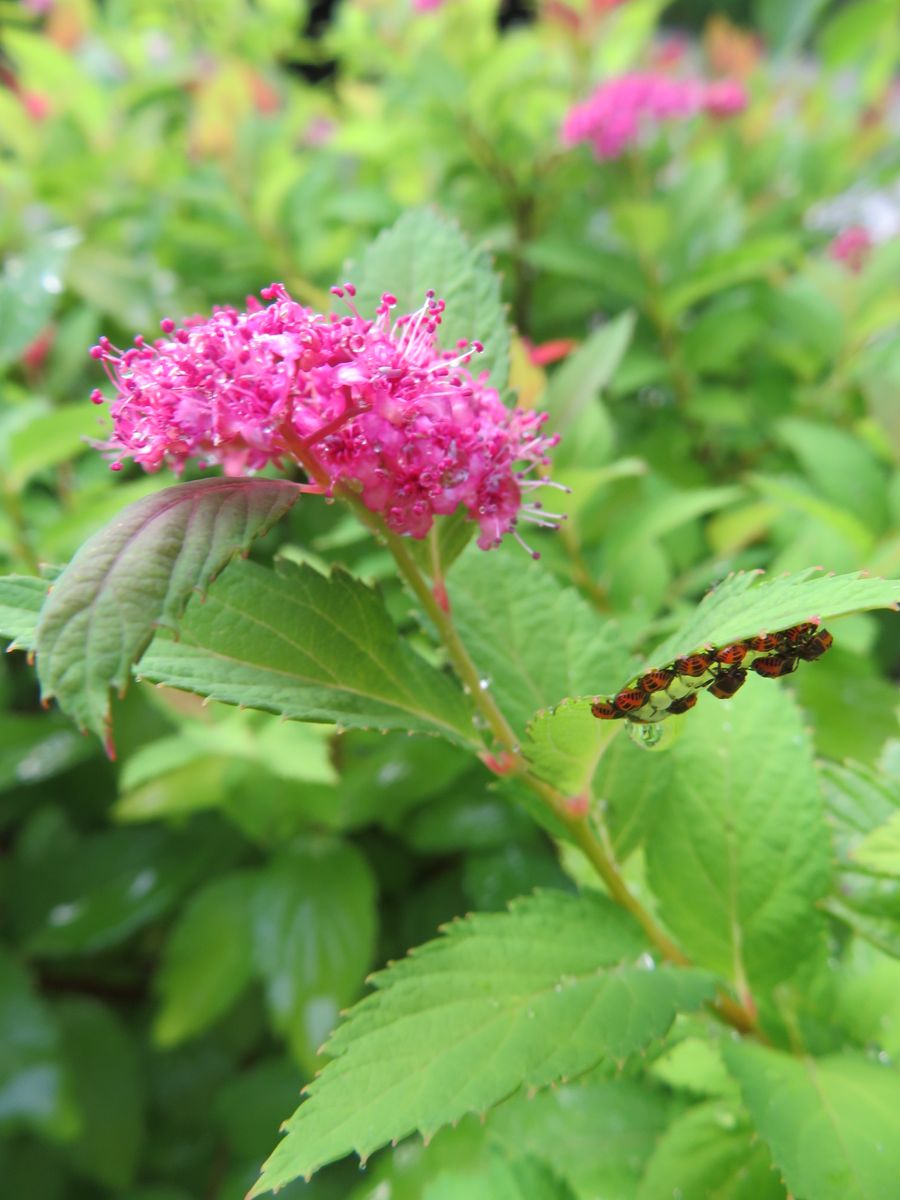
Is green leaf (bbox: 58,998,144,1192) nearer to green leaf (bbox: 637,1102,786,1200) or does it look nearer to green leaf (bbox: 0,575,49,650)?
green leaf (bbox: 637,1102,786,1200)

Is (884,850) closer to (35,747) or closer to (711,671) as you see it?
(711,671)

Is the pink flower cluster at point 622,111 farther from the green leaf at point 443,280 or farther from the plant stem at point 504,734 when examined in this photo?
the plant stem at point 504,734

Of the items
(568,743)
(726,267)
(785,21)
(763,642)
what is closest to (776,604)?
(763,642)

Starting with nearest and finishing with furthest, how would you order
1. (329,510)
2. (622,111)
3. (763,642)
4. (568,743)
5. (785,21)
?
(763,642)
(568,743)
(329,510)
(622,111)
(785,21)

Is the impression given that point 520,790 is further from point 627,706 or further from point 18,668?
point 18,668

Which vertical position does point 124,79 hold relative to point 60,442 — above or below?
above

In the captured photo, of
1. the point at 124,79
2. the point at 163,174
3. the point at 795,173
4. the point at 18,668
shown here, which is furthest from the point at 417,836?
the point at 124,79
